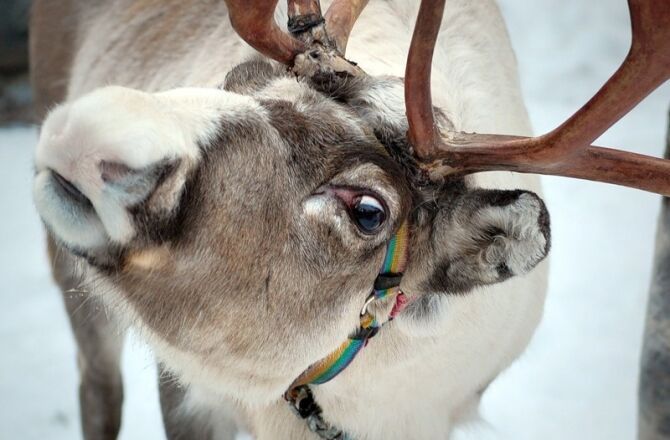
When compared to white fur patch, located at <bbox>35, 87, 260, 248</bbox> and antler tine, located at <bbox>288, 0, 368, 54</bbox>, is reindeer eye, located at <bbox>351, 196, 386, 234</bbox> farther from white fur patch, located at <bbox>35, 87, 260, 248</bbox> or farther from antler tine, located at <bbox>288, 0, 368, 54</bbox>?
antler tine, located at <bbox>288, 0, 368, 54</bbox>

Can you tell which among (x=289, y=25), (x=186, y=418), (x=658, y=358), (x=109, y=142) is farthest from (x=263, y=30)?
(x=658, y=358)

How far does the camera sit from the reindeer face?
4.67ft

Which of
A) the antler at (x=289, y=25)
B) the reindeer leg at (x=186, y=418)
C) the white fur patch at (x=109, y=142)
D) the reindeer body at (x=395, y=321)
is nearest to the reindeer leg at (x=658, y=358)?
the reindeer body at (x=395, y=321)

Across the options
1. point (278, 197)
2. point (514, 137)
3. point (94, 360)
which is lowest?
point (94, 360)

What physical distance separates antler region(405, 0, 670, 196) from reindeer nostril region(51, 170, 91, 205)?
23.8 inches

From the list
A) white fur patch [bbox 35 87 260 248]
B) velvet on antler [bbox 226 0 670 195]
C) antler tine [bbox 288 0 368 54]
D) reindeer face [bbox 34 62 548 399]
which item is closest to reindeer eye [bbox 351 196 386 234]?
reindeer face [bbox 34 62 548 399]

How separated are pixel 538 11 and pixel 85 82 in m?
3.62

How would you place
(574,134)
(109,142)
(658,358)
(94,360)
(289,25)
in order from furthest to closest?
(94,360), (658,358), (289,25), (574,134), (109,142)

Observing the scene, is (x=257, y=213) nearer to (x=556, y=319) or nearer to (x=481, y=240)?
(x=481, y=240)

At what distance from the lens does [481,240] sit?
175 centimetres

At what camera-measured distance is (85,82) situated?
3.16 metres

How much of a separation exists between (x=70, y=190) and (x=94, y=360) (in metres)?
1.96

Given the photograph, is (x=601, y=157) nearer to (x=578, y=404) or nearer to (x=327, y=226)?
(x=327, y=226)

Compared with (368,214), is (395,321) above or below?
below
